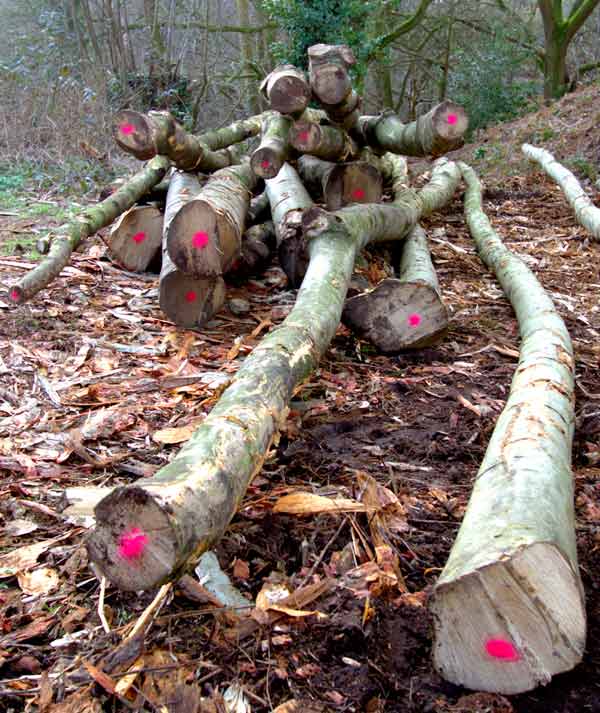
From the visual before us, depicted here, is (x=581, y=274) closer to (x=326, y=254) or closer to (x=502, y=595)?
(x=326, y=254)

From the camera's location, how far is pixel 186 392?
12.1 feet

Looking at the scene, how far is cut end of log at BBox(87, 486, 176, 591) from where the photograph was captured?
1841 mm

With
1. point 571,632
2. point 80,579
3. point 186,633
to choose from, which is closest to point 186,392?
point 80,579

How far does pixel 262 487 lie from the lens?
285cm

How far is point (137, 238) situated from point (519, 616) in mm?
4492

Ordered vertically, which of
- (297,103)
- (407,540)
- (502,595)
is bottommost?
(407,540)

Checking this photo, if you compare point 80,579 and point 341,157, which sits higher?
point 341,157

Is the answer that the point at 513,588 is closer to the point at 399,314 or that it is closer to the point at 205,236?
the point at 399,314

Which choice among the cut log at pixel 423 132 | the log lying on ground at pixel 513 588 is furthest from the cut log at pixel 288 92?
the log lying on ground at pixel 513 588

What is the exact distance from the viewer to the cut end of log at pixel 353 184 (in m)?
5.86

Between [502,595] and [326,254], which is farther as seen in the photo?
[326,254]

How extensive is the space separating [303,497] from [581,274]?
448cm

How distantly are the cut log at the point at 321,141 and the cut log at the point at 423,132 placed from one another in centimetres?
35

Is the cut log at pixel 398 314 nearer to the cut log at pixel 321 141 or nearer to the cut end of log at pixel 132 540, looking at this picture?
the cut log at pixel 321 141
